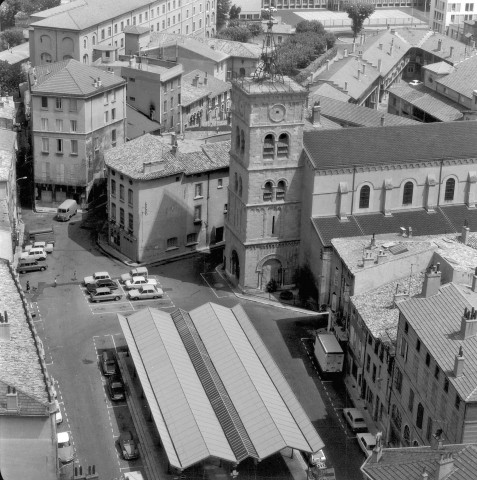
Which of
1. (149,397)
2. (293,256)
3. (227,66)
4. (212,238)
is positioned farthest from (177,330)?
(227,66)

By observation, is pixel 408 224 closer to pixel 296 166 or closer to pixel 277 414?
pixel 296 166

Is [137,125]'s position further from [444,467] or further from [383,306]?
[444,467]

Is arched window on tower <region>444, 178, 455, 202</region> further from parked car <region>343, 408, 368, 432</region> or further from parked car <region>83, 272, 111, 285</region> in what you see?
parked car <region>83, 272, 111, 285</region>

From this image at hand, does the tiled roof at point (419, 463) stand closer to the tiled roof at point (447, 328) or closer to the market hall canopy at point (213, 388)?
the tiled roof at point (447, 328)

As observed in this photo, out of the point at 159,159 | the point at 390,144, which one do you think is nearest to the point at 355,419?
the point at 390,144

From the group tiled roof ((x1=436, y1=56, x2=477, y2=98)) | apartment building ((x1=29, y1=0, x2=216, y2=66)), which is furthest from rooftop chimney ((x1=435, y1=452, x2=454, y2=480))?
apartment building ((x1=29, y1=0, x2=216, y2=66))

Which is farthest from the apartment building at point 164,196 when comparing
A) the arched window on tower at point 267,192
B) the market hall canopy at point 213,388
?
the market hall canopy at point 213,388

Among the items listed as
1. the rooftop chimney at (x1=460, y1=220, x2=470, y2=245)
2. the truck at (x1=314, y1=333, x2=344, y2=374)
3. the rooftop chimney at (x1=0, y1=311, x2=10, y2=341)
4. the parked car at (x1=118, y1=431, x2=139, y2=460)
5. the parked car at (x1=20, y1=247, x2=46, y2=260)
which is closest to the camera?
the rooftop chimney at (x1=0, y1=311, x2=10, y2=341)
